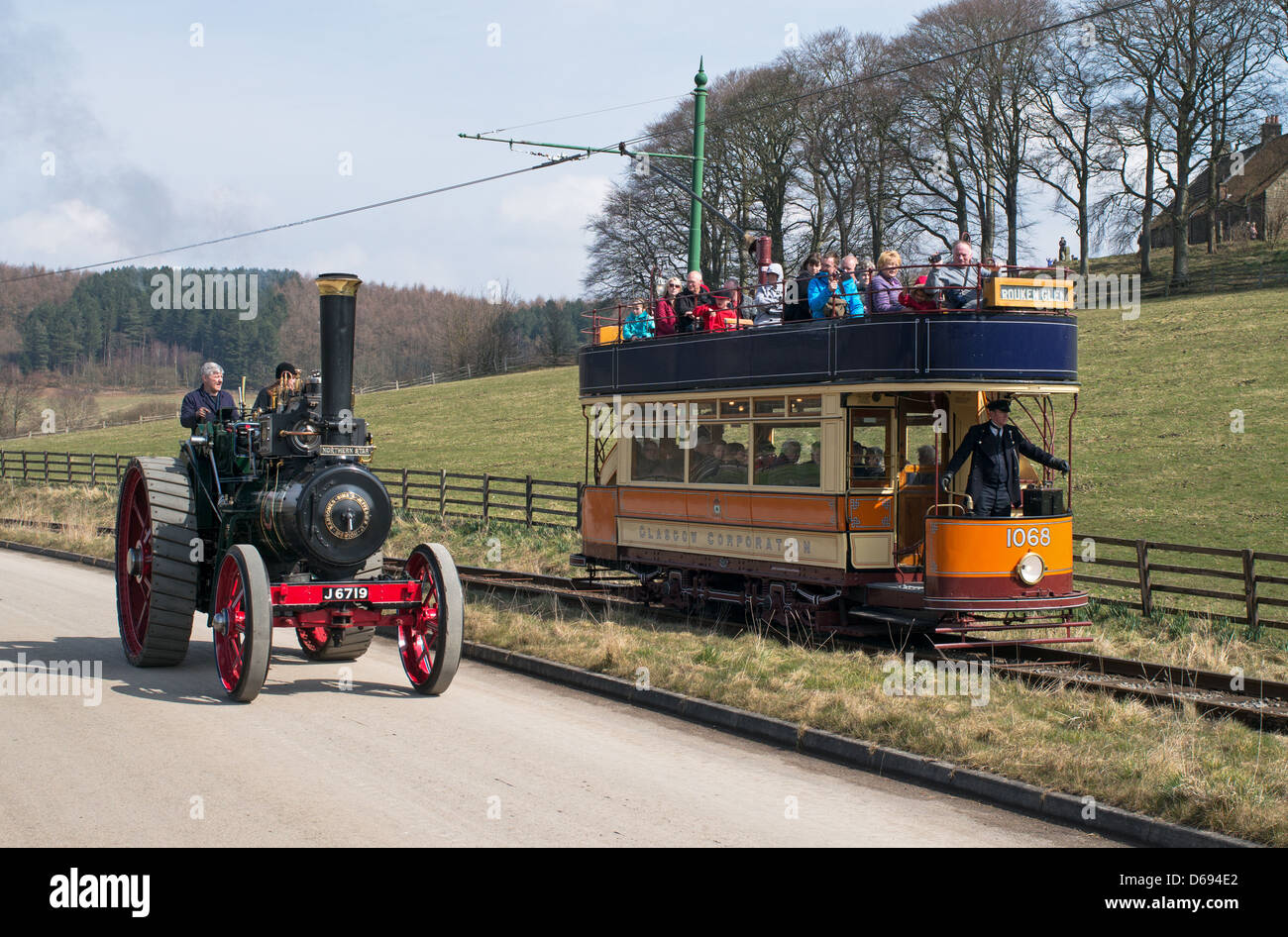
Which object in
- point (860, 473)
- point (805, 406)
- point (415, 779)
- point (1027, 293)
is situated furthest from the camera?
point (805, 406)

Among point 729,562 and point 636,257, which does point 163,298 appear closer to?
point 636,257

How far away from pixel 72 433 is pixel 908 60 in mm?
45227

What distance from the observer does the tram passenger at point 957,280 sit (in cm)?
1210

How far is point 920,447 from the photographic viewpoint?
13.4 metres

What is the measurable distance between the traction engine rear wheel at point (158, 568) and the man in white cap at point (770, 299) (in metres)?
6.01

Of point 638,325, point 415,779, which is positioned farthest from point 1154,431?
point 415,779

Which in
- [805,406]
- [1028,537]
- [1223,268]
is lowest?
[1028,537]

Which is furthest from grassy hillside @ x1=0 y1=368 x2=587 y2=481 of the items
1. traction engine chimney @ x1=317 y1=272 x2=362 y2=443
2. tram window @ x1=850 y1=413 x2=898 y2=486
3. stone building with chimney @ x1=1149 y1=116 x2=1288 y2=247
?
stone building with chimney @ x1=1149 y1=116 x2=1288 y2=247

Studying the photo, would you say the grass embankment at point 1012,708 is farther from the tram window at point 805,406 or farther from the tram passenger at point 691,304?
the tram passenger at point 691,304

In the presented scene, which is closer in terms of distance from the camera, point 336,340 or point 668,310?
point 336,340

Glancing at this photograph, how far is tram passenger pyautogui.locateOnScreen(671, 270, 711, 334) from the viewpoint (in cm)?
1465

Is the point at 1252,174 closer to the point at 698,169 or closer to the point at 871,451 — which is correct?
the point at 698,169

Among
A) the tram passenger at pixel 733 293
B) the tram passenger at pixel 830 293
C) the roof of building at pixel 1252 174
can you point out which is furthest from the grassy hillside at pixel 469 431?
the roof of building at pixel 1252 174

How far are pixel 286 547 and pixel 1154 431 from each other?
23.0 metres
